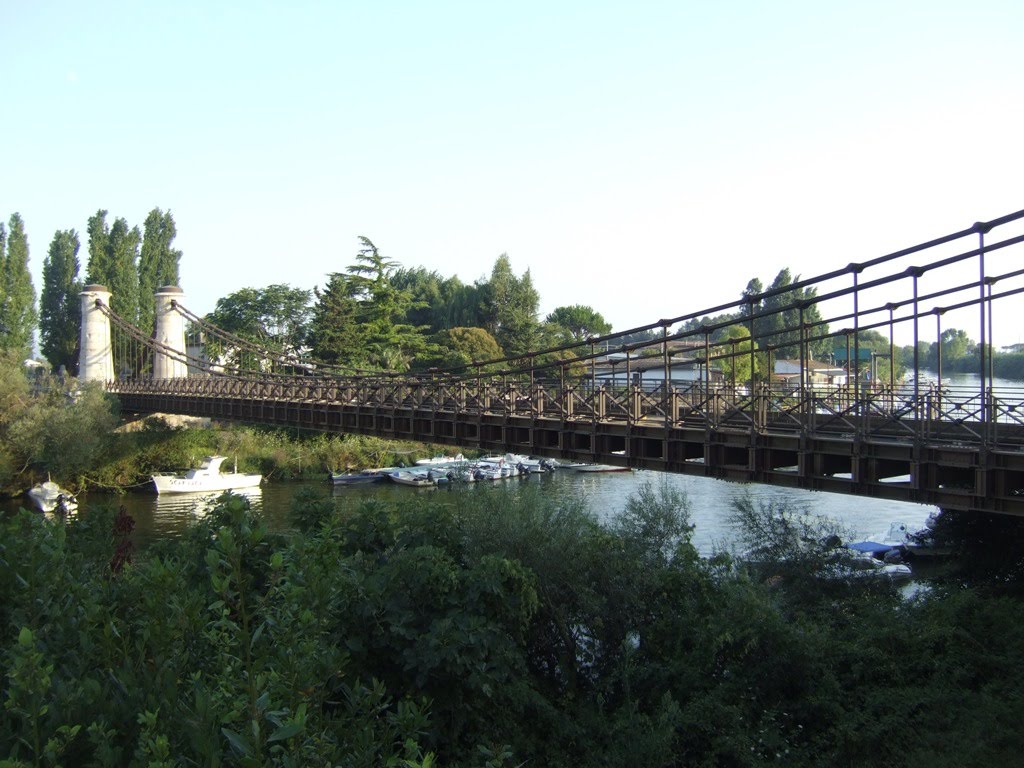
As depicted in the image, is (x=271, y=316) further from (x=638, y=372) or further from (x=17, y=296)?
(x=638, y=372)

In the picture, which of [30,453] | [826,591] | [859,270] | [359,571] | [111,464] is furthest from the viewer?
[111,464]

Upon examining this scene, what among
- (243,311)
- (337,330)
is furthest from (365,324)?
(243,311)

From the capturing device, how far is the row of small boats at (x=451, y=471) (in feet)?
159

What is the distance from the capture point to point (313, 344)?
6669 centimetres

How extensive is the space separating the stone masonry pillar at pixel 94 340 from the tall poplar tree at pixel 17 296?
13.0 ft

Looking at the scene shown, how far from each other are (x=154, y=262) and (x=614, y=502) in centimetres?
4377

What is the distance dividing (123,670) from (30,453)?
131ft

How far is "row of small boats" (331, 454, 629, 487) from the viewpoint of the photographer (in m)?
48.4

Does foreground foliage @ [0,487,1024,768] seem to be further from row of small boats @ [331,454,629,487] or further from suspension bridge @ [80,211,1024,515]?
row of small boats @ [331,454,629,487]

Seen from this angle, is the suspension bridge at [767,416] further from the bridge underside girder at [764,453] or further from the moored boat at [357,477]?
the moored boat at [357,477]

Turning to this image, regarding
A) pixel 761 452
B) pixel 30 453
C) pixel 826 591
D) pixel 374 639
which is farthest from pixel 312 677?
pixel 30 453

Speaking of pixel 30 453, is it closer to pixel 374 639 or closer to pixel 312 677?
pixel 374 639

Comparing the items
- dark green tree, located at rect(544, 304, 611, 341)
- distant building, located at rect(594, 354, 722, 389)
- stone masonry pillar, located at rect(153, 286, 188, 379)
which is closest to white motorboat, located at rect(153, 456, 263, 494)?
stone masonry pillar, located at rect(153, 286, 188, 379)

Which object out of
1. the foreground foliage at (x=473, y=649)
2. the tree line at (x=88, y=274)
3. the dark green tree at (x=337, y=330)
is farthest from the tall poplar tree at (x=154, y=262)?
the foreground foliage at (x=473, y=649)
